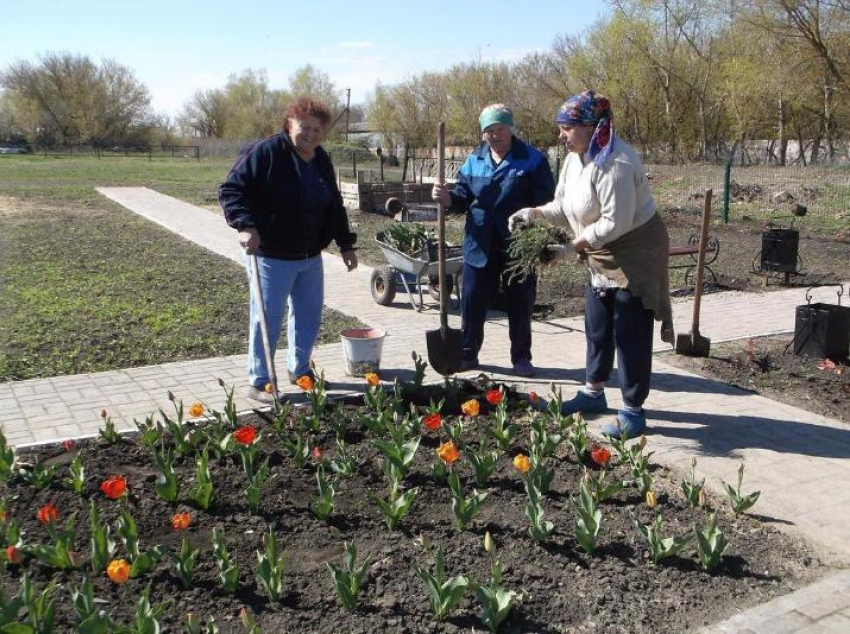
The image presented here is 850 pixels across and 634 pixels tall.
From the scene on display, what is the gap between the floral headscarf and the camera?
424cm

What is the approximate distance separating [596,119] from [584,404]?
5.73 feet

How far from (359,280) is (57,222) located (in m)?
9.42

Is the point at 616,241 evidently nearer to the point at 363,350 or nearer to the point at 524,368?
the point at 524,368

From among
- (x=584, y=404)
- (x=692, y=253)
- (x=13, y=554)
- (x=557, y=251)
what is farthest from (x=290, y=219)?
(x=692, y=253)

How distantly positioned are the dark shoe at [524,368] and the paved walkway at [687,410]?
0.10 m

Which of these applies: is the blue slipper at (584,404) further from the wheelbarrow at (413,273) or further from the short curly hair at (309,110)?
the wheelbarrow at (413,273)

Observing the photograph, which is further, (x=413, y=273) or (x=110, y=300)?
(x=110, y=300)

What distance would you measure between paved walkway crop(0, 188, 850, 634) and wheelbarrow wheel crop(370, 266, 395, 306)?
0.26 metres

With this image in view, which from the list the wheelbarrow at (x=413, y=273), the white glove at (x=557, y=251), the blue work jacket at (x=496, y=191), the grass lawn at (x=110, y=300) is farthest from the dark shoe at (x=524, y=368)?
the grass lawn at (x=110, y=300)

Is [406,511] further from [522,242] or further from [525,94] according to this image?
[525,94]

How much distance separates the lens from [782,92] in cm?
2317

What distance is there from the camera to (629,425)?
4605 millimetres

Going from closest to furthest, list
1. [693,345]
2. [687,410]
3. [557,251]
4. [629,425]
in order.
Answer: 1. [629,425]
2. [557,251]
3. [687,410]
4. [693,345]

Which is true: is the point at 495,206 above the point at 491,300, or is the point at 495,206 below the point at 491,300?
above
